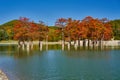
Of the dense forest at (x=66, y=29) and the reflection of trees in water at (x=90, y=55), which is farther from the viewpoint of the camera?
the dense forest at (x=66, y=29)

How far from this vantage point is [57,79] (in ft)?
63.9

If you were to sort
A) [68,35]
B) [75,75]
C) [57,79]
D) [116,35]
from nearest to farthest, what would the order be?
[57,79] < [75,75] < [68,35] < [116,35]

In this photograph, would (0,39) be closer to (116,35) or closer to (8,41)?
(8,41)

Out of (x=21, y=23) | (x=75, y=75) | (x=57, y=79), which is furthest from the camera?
(x=21, y=23)

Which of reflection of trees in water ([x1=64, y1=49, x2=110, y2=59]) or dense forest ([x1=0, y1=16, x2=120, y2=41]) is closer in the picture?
reflection of trees in water ([x1=64, y1=49, x2=110, y2=59])

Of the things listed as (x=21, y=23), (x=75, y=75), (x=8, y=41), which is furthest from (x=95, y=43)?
(x=75, y=75)

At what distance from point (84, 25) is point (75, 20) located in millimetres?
4423

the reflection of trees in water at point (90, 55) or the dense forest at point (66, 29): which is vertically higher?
the dense forest at point (66, 29)

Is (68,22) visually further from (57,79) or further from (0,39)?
(0,39)

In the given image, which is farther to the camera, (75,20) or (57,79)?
(75,20)

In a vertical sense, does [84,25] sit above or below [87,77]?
above

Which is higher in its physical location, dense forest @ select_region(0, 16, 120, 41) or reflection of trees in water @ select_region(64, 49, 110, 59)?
dense forest @ select_region(0, 16, 120, 41)

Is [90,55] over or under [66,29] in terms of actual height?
under

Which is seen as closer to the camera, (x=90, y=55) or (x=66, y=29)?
(x=90, y=55)
